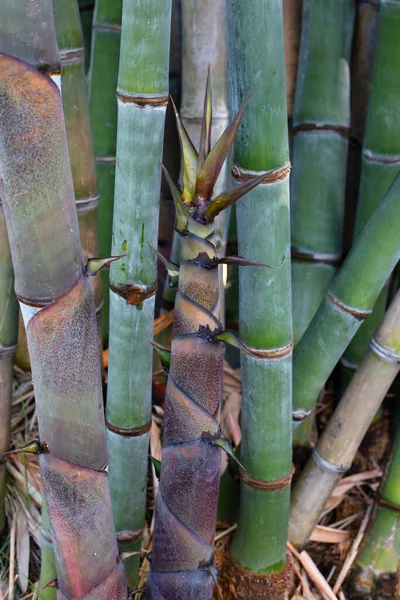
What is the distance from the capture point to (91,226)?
864 mm

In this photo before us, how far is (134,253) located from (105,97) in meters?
0.36

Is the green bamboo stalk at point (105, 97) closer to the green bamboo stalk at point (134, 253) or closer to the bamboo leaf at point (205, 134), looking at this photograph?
the green bamboo stalk at point (134, 253)

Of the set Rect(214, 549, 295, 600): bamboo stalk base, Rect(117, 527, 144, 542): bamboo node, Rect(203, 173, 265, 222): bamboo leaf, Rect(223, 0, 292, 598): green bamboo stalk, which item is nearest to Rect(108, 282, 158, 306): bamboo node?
Rect(223, 0, 292, 598): green bamboo stalk

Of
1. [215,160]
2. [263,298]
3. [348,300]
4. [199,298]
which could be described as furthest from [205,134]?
[348,300]

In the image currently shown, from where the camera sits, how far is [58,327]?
1.68ft

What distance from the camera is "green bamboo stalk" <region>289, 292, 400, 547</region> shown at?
0.83 meters

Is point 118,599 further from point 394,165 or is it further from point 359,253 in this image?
point 394,165

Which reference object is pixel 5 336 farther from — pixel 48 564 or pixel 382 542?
pixel 382 542

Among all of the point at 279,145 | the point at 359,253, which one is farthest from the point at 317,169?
the point at 279,145

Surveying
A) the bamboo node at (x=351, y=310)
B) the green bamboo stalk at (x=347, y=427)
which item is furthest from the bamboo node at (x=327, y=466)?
the bamboo node at (x=351, y=310)

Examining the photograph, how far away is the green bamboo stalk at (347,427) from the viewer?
828 mm

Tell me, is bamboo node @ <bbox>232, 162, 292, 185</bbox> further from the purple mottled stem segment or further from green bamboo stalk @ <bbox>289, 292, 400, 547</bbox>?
green bamboo stalk @ <bbox>289, 292, 400, 547</bbox>

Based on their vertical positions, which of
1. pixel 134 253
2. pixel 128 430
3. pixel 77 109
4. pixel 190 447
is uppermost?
pixel 77 109

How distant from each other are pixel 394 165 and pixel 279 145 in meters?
0.34
